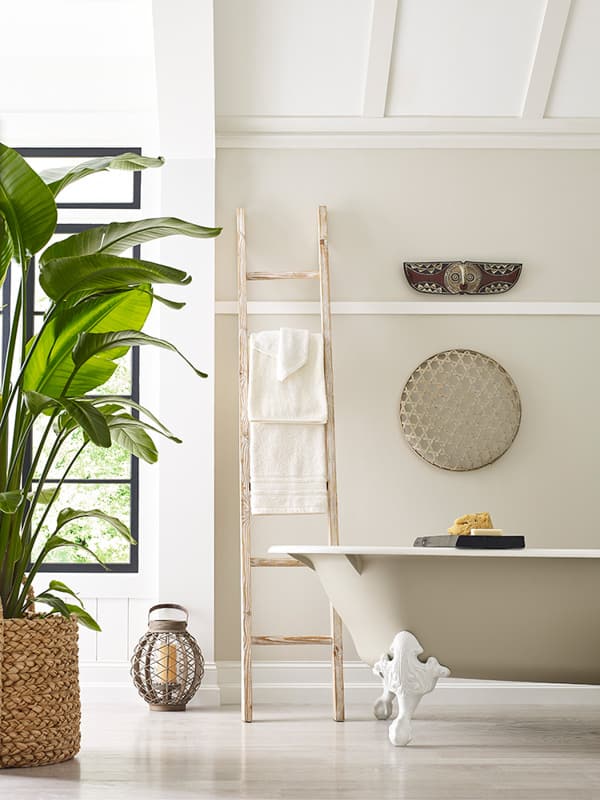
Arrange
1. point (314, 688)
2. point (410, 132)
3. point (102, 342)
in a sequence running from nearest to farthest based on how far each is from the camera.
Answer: point (102, 342)
point (314, 688)
point (410, 132)

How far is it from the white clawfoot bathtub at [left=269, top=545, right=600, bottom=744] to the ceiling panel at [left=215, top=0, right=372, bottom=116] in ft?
6.68

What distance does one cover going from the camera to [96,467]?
4078mm

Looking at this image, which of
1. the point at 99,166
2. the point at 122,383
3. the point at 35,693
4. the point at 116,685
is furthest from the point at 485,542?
the point at 122,383

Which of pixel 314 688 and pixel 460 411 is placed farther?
pixel 460 411

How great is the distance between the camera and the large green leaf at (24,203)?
2330 millimetres

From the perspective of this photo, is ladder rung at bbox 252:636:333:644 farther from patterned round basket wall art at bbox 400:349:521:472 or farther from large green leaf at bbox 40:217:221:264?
large green leaf at bbox 40:217:221:264

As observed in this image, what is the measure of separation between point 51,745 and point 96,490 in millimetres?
1648

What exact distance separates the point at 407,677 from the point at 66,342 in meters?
1.48

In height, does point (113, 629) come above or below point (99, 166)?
below

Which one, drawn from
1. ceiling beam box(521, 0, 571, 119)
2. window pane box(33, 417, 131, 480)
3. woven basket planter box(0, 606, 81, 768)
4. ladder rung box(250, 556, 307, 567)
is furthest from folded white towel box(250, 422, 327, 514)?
ceiling beam box(521, 0, 571, 119)

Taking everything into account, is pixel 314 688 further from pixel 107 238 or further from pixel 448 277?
pixel 107 238

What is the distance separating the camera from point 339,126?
4094mm

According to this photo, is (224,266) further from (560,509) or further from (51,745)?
(51,745)

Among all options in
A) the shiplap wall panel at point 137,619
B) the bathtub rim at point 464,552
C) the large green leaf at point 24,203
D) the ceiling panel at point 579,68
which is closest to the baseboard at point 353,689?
the shiplap wall panel at point 137,619
